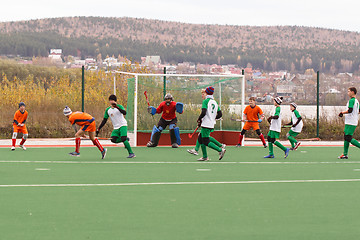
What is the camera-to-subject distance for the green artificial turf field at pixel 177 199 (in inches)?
326

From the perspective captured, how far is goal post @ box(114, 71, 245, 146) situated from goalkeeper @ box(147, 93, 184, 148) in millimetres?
1009

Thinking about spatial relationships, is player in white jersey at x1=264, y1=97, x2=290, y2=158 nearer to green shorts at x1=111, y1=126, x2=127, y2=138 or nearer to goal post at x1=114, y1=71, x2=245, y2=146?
green shorts at x1=111, y1=126, x2=127, y2=138

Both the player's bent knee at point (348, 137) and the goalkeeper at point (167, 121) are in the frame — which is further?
the goalkeeper at point (167, 121)

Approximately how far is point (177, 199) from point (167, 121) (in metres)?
11.4

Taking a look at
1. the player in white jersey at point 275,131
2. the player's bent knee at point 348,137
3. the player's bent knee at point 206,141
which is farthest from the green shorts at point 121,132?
the player's bent knee at point 348,137

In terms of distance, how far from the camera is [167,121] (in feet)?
72.3

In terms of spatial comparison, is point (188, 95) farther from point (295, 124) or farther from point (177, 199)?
point (177, 199)

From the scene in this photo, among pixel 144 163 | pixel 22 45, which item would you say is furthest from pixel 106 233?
pixel 22 45

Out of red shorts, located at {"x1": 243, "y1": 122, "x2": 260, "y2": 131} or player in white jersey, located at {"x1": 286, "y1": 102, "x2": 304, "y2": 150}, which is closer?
player in white jersey, located at {"x1": 286, "y1": 102, "x2": 304, "y2": 150}

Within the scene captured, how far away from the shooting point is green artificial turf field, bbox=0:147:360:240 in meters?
8.27

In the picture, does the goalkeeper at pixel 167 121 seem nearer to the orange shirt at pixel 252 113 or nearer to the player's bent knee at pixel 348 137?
the orange shirt at pixel 252 113

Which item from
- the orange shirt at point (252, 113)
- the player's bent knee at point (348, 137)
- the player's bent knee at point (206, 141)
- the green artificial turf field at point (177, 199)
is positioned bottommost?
the green artificial turf field at point (177, 199)

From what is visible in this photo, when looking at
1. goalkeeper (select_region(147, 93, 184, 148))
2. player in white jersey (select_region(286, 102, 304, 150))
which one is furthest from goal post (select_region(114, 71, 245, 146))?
player in white jersey (select_region(286, 102, 304, 150))

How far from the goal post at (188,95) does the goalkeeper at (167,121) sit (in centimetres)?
101
